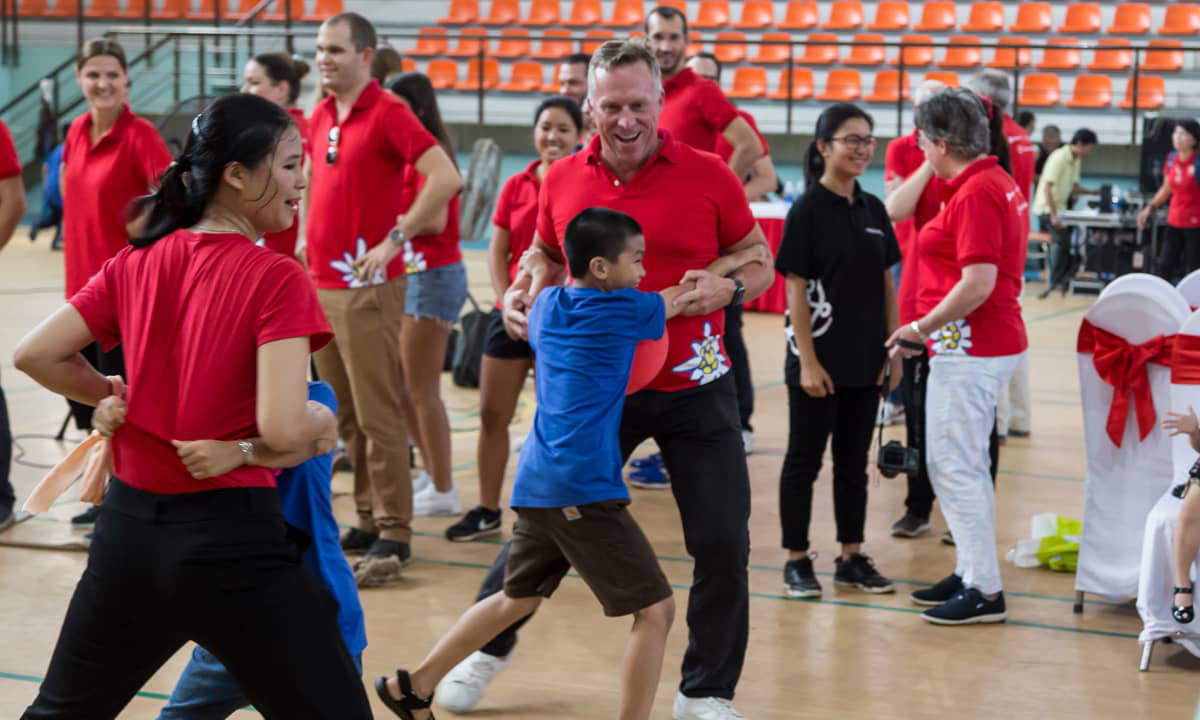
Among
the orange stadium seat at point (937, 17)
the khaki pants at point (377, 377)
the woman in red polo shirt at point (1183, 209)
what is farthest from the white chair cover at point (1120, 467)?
the orange stadium seat at point (937, 17)

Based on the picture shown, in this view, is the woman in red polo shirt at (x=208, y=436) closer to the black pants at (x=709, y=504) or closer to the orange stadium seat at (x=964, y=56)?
the black pants at (x=709, y=504)

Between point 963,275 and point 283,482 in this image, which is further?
point 963,275

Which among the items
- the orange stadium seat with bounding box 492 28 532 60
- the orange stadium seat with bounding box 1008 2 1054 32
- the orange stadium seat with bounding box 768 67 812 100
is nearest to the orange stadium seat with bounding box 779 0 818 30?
the orange stadium seat with bounding box 768 67 812 100

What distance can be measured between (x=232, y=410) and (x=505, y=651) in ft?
5.47

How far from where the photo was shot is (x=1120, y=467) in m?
4.34

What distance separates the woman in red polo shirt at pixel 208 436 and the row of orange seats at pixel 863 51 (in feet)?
41.5

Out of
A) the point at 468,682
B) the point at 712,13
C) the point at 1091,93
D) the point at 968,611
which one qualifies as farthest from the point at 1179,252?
the point at 468,682

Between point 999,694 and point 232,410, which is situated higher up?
point 232,410

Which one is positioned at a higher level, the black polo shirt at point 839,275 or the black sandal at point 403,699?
the black polo shirt at point 839,275

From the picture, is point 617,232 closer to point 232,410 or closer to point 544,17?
point 232,410

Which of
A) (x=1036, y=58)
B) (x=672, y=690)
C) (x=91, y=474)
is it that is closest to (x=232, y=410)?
(x=91, y=474)

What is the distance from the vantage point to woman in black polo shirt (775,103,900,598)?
4441mm

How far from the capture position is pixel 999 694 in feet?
12.2

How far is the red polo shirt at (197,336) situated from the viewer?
2.15m
